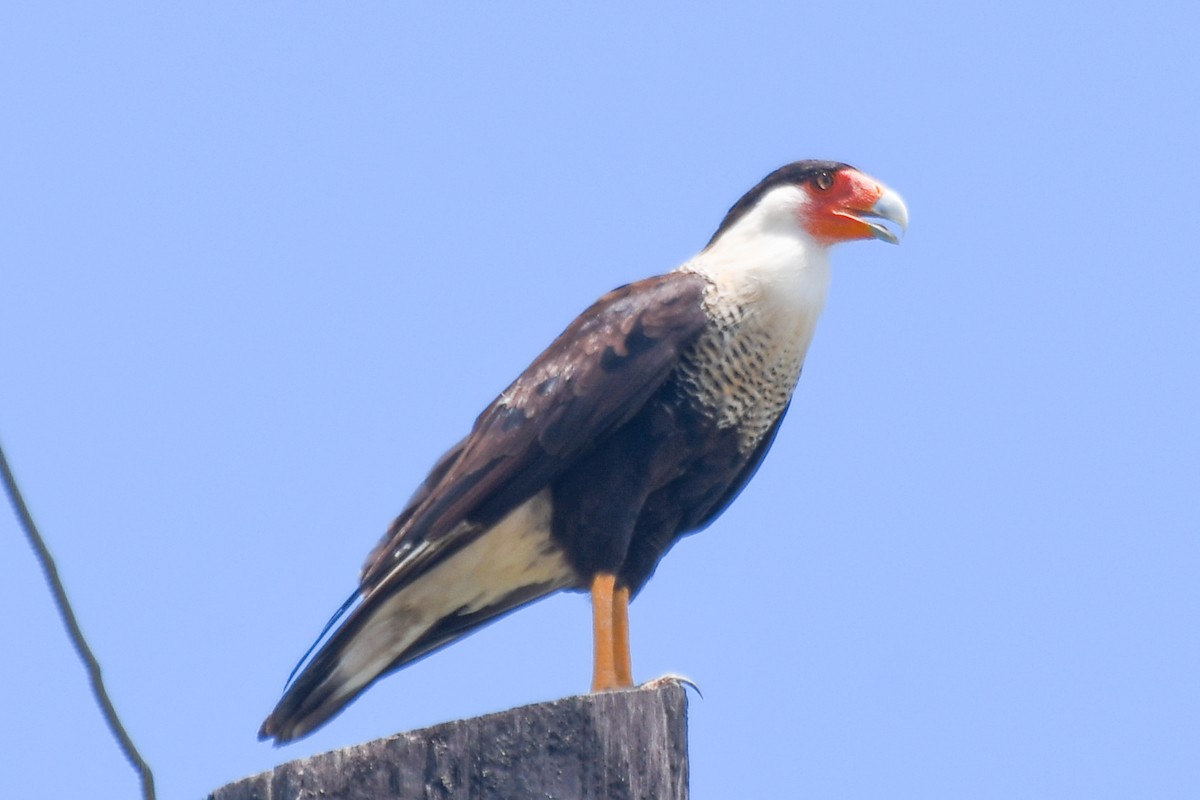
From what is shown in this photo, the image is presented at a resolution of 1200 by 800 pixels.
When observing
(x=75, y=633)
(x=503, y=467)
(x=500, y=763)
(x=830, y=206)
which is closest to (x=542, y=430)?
(x=503, y=467)

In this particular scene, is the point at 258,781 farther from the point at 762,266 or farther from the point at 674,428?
the point at 762,266

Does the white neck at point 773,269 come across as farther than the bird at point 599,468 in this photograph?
Yes

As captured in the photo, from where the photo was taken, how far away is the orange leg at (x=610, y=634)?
175 inches

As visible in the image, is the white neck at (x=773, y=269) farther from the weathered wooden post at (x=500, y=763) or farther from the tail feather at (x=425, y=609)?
the weathered wooden post at (x=500, y=763)

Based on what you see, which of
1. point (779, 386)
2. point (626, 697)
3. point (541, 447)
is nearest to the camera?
point (626, 697)

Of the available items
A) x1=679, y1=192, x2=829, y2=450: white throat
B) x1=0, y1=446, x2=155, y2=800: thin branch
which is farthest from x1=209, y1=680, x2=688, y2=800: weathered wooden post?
x1=679, y1=192, x2=829, y2=450: white throat

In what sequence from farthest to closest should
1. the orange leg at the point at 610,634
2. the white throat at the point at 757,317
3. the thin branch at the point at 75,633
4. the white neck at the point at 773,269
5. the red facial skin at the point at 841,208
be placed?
the red facial skin at the point at 841,208, the white neck at the point at 773,269, the white throat at the point at 757,317, the orange leg at the point at 610,634, the thin branch at the point at 75,633

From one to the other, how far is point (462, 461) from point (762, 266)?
1093 mm

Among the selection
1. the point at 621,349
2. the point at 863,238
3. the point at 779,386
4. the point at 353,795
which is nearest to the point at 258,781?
the point at 353,795

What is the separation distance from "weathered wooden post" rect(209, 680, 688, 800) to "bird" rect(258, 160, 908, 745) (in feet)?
5.11

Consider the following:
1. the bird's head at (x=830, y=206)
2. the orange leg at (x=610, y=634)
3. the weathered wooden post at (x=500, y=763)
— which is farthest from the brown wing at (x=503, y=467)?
the weathered wooden post at (x=500, y=763)

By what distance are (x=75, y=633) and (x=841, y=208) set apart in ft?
11.7

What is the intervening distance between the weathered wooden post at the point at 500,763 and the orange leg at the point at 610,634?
1.56 metres

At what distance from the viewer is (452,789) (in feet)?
8.86
